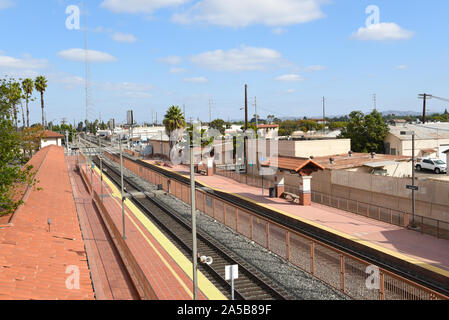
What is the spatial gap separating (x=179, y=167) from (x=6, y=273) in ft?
163

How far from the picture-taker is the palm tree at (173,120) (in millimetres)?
66062

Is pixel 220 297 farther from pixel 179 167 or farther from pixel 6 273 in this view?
pixel 179 167

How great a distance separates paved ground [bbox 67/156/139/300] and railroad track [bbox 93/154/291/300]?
3754 mm

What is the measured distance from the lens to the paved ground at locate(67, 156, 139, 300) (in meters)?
13.8

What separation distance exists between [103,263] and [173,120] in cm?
5069

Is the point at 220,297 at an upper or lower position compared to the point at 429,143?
lower

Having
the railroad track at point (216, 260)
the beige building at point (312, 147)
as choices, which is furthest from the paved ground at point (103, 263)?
the beige building at point (312, 147)

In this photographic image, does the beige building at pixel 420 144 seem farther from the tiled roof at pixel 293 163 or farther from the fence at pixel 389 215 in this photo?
the fence at pixel 389 215

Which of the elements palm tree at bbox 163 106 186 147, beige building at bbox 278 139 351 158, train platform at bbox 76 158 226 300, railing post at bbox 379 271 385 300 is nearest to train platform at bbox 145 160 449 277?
railing post at bbox 379 271 385 300

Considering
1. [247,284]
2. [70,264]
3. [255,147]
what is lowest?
[247,284]

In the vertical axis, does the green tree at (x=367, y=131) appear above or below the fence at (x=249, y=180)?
above

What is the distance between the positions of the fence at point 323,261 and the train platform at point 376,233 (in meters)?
2.78

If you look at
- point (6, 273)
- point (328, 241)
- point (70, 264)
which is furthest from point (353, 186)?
point (6, 273)

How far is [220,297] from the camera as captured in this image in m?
14.4
